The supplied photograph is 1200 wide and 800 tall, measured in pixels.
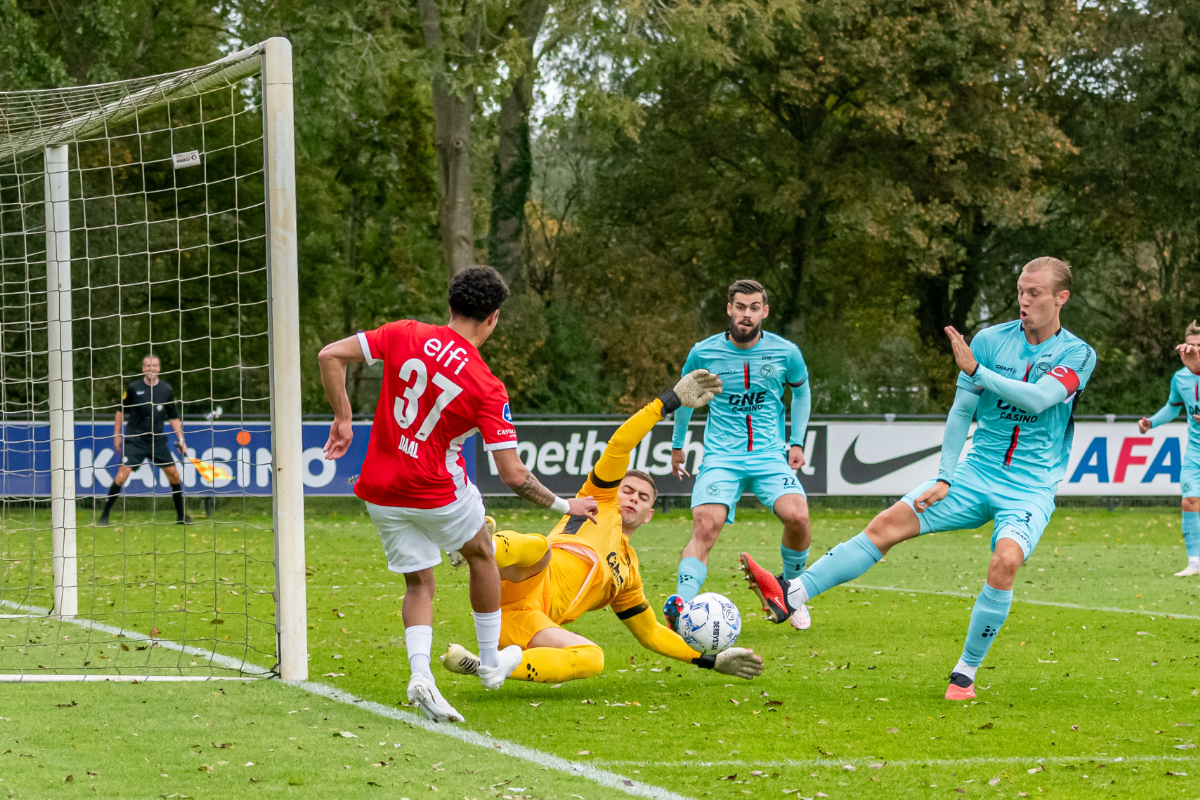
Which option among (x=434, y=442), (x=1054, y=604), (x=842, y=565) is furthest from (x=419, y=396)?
(x=1054, y=604)

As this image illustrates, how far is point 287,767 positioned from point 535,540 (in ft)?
5.44

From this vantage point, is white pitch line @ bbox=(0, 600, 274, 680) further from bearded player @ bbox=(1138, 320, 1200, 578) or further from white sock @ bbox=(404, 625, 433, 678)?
bearded player @ bbox=(1138, 320, 1200, 578)

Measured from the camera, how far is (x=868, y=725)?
5473mm

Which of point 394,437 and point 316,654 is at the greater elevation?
point 394,437

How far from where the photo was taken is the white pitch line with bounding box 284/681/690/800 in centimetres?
442

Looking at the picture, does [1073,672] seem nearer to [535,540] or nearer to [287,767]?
[535,540]

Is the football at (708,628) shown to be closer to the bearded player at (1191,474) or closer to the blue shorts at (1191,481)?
the bearded player at (1191,474)

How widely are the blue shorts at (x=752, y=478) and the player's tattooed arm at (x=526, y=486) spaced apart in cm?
263

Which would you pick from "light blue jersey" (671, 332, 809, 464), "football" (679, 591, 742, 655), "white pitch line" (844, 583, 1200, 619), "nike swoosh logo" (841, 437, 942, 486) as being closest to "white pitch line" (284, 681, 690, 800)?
"football" (679, 591, 742, 655)

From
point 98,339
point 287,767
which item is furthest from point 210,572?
point 98,339

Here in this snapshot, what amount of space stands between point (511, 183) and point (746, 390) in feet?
57.7

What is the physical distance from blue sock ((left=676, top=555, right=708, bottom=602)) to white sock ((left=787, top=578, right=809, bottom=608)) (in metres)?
1.06

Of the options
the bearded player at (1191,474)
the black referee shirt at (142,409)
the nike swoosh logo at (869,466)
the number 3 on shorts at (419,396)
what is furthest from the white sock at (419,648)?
the nike swoosh logo at (869,466)

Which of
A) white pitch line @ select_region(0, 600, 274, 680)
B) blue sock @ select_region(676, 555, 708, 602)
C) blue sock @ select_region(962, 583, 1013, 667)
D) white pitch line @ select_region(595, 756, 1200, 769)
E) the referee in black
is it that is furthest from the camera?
the referee in black
